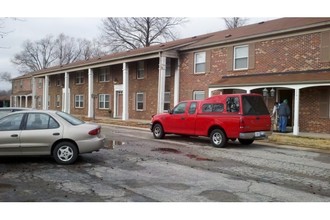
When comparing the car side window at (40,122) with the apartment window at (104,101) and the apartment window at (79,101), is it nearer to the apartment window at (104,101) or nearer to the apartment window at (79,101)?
the apartment window at (104,101)

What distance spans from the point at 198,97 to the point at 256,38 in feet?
18.8

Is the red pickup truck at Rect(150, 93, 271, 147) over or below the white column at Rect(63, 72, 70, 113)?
below

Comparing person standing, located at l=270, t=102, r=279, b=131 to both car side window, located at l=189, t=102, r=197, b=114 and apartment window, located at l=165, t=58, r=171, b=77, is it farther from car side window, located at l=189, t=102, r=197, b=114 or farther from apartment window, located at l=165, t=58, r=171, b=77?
Result: apartment window, located at l=165, t=58, r=171, b=77

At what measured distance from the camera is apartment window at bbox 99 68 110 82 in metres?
33.0

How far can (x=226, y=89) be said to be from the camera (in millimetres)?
21000

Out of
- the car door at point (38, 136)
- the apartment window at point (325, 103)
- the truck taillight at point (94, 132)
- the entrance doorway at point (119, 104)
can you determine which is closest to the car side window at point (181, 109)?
the truck taillight at point (94, 132)

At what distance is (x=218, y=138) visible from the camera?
13.0 meters

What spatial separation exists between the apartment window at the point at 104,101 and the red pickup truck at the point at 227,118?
1921 centimetres

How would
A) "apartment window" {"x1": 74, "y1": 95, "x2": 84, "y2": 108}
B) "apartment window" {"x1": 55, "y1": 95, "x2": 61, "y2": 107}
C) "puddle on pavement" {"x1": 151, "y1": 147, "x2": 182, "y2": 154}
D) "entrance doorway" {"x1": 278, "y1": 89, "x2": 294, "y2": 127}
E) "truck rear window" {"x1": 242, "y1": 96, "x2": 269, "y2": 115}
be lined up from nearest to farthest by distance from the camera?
"puddle on pavement" {"x1": 151, "y1": 147, "x2": 182, "y2": 154} → "truck rear window" {"x1": 242, "y1": 96, "x2": 269, "y2": 115} → "entrance doorway" {"x1": 278, "y1": 89, "x2": 294, "y2": 127} → "apartment window" {"x1": 74, "y1": 95, "x2": 84, "y2": 108} → "apartment window" {"x1": 55, "y1": 95, "x2": 61, "y2": 107}

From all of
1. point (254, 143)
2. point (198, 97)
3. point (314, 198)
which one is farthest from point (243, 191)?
point (198, 97)

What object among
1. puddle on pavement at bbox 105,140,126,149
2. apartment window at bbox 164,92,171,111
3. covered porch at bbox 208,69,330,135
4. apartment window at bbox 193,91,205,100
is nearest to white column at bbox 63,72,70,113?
apartment window at bbox 164,92,171,111

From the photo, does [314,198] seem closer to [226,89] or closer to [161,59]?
[226,89]

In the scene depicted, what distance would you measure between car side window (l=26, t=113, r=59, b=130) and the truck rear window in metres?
6.54

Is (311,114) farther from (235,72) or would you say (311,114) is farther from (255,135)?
(255,135)
